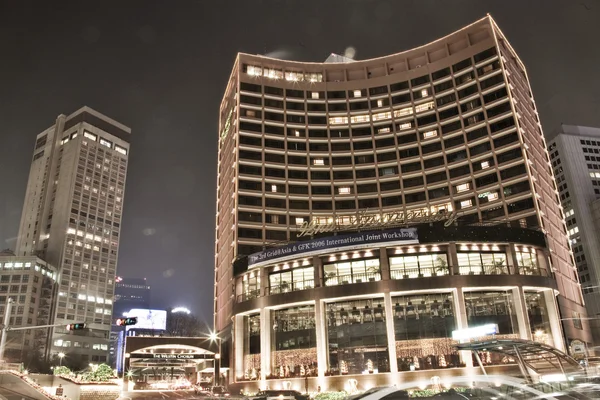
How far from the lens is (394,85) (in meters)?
104

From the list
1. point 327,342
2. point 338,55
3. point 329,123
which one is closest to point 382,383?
point 327,342

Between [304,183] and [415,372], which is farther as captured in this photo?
[304,183]

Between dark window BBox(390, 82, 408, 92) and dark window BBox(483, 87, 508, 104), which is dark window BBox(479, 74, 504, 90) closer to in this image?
dark window BBox(483, 87, 508, 104)

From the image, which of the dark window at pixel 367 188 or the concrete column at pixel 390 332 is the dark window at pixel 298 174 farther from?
the concrete column at pixel 390 332

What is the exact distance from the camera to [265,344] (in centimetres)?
6350

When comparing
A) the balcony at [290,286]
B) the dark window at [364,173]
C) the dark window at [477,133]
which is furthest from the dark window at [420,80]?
the balcony at [290,286]

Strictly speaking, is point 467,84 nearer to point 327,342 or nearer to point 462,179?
point 462,179

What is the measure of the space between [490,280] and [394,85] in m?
57.2

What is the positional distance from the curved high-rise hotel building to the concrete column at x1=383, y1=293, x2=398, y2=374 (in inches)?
5.9

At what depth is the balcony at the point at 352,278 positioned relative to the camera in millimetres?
61628

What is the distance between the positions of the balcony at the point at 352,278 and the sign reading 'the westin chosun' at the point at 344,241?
412 cm

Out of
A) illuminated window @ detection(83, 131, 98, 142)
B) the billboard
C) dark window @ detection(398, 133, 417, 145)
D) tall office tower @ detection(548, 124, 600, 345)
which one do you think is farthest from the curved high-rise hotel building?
illuminated window @ detection(83, 131, 98, 142)

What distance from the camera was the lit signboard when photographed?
154 ft

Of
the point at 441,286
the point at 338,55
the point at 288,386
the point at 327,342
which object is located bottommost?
the point at 288,386
